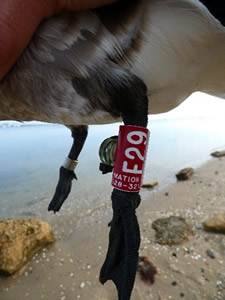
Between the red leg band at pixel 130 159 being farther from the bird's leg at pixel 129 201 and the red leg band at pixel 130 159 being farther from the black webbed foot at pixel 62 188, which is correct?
the black webbed foot at pixel 62 188

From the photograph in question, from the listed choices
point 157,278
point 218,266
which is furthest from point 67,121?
point 218,266

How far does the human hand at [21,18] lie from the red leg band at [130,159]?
33 cm

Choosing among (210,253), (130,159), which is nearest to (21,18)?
(130,159)

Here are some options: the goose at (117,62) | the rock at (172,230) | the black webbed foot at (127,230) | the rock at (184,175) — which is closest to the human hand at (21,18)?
the goose at (117,62)

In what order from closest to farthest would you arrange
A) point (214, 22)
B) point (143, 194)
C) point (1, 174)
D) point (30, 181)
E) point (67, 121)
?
point (214, 22)
point (67, 121)
point (143, 194)
point (30, 181)
point (1, 174)

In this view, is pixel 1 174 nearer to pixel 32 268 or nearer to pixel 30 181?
pixel 30 181

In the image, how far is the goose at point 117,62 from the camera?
0.65 metres

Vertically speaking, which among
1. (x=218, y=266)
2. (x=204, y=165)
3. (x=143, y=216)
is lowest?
(x=204, y=165)

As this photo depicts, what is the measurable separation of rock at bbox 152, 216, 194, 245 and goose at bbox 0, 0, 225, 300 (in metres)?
0.73

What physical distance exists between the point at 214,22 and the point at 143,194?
6.01 feet

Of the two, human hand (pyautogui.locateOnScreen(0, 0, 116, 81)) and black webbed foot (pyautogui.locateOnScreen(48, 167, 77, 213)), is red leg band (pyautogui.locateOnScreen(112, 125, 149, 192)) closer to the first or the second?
human hand (pyautogui.locateOnScreen(0, 0, 116, 81))

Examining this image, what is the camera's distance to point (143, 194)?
2336 mm

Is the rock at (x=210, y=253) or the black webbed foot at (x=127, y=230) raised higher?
the black webbed foot at (x=127, y=230)

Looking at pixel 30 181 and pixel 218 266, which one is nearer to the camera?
pixel 218 266
